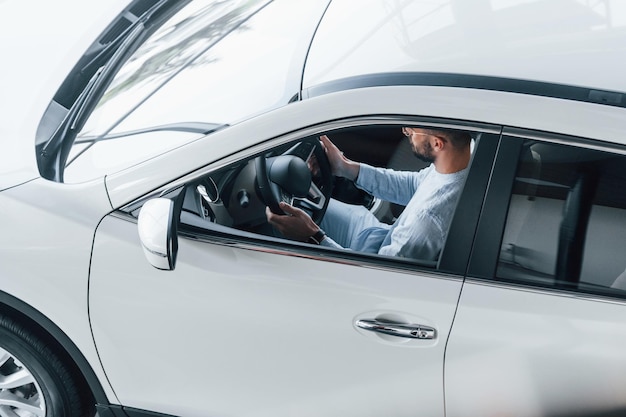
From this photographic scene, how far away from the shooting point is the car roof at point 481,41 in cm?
247

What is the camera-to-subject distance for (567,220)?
2.42 m

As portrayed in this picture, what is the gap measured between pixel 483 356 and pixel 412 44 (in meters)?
0.95

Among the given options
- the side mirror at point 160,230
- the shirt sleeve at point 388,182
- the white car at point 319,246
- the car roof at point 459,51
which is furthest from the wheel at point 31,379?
the shirt sleeve at point 388,182

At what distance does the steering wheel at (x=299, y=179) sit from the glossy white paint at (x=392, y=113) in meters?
0.40

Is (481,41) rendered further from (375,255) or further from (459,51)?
(375,255)

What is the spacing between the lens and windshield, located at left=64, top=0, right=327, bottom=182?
2.68 m

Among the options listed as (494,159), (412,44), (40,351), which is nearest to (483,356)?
(494,159)

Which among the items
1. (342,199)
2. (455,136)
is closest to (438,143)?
(455,136)

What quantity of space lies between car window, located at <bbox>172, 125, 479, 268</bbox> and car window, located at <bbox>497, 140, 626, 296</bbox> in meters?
0.19

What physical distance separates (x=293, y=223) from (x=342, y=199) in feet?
1.19

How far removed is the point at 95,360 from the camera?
2787mm

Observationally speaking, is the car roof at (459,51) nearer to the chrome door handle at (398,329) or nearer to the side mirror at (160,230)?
the side mirror at (160,230)

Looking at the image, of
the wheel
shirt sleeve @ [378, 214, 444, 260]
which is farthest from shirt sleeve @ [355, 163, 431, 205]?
the wheel

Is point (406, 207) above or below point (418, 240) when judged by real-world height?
above
